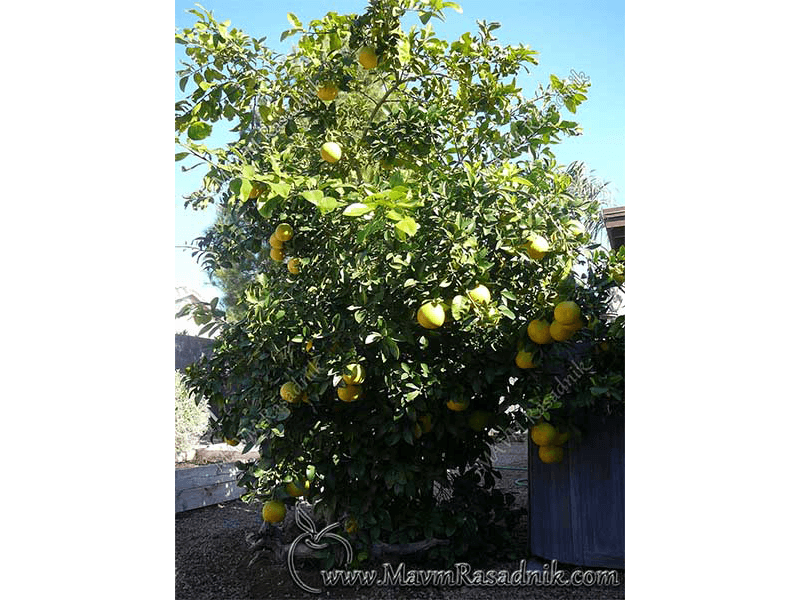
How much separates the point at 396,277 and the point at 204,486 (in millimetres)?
Result: 1692

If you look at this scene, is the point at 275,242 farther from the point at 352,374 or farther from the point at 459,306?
the point at 459,306

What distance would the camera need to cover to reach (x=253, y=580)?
1.84 meters

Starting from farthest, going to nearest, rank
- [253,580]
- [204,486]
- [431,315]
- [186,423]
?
[186,423] < [204,486] < [253,580] < [431,315]

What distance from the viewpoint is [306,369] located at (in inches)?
62.5

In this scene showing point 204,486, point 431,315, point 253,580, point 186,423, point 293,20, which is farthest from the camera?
point 186,423

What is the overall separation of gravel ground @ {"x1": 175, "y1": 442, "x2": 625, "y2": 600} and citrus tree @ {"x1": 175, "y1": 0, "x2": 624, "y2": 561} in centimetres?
12

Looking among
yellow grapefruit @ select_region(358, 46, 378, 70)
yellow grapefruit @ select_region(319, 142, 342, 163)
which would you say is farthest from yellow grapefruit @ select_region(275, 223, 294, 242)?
yellow grapefruit @ select_region(358, 46, 378, 70)

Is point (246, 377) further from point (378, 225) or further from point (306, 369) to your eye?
point (378, 225)

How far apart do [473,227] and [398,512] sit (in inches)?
30.5

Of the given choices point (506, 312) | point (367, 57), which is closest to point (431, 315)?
point (506, 312)

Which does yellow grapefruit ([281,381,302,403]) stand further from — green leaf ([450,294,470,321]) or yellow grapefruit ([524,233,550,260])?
yellow grapefruit ([524,233,550,260])

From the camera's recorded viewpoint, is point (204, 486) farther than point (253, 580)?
Yes

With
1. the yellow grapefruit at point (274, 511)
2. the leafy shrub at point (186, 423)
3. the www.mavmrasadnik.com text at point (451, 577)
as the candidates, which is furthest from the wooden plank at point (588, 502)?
the leafy shrub at point (186, 423)
